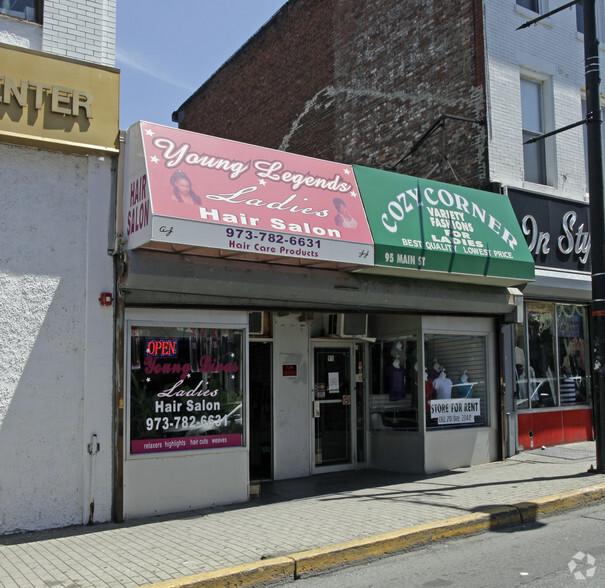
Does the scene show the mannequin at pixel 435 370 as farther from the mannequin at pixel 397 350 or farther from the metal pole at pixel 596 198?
the metal pole at pixel 596 198

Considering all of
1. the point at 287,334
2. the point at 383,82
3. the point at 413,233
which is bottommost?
the point at 287,334

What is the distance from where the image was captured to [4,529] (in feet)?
22.6

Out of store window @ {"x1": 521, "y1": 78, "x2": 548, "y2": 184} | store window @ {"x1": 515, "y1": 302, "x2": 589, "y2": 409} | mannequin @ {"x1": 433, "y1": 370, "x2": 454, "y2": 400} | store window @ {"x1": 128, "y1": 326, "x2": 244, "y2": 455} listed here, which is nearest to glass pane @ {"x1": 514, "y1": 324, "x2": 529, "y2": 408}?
store window @ {"x1": 515, "y1": 302, "x2": 589, "y2": 409}

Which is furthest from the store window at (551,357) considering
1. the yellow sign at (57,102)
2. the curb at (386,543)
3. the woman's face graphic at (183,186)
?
the yellow sign at (57,102)

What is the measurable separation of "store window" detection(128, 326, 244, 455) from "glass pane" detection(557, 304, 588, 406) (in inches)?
293

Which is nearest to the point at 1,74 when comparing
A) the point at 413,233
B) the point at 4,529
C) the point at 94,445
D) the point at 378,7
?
the point at 94,445

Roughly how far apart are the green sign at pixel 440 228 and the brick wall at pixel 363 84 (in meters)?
1.59

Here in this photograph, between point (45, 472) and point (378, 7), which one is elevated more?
point (378, 7)

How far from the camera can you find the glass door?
11047 mm

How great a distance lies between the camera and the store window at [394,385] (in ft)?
36.1

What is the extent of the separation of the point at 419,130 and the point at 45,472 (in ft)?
32.3

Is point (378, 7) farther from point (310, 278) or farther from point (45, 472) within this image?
point (45, 472)

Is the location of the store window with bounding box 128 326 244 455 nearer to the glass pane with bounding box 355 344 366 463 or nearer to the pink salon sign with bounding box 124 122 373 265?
the pink salon sign with bounding box 124 122 373 265

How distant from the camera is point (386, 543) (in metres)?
6.50
